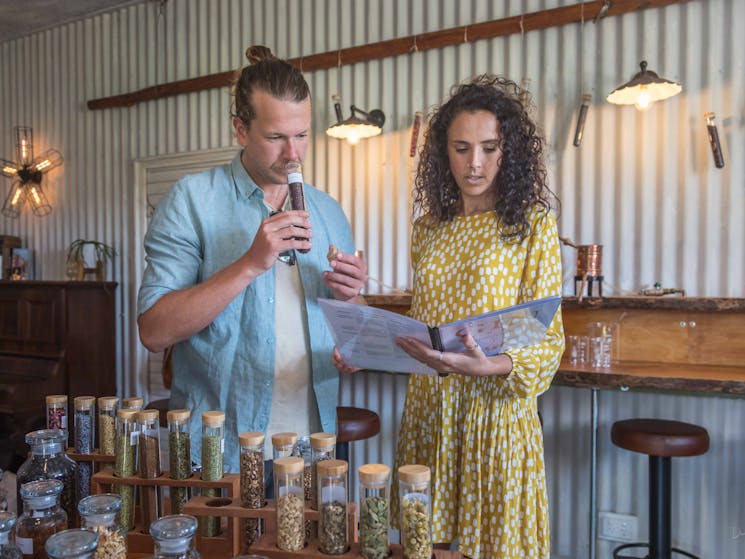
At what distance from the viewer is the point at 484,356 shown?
1579 mm

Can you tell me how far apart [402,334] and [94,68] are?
5003 millimetres

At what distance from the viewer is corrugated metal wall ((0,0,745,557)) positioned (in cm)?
325

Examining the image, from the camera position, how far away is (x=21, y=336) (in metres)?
4.89

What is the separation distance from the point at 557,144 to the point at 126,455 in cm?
307

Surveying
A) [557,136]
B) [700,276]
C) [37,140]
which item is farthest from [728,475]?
[37,140]

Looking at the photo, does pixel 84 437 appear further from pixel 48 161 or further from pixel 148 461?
pixel 48 161

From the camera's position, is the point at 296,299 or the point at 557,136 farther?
the point at 557,136

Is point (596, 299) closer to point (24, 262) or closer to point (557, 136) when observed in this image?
point (557, 136)

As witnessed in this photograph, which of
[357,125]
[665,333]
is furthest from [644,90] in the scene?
[357,125]

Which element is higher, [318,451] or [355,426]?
[318,451]

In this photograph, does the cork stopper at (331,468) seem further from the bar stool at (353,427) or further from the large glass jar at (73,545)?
the bar stool at (353,427)

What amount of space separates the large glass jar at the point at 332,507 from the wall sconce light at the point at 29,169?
5514 millimetres

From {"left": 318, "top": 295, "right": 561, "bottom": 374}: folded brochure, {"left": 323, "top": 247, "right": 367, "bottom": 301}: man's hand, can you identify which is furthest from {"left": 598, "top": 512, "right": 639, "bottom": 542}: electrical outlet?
{"left": 323, "top": 247, "right": 367, "bottom": 301}: man's hand

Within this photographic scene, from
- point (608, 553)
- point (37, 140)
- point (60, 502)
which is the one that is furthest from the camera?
point (37, 140)
